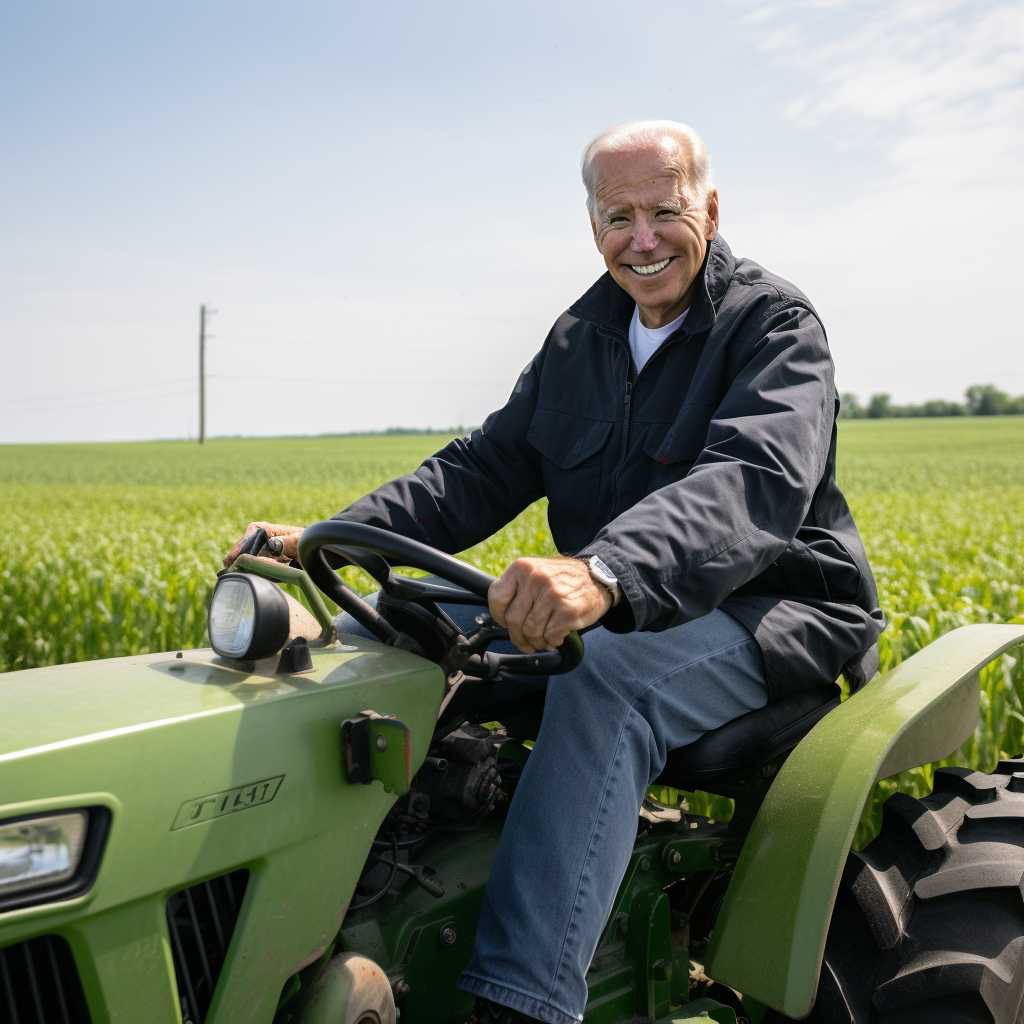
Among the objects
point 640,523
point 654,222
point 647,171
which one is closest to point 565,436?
point 654,222

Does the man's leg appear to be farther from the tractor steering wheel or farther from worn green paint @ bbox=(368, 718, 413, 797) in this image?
worn green paint @ bbox=(368, 718, 413, 797)

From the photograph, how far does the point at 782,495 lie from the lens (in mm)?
1967

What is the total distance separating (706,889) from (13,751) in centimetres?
174

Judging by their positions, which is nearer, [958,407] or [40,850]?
[40,850]

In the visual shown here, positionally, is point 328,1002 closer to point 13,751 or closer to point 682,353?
point 13,751

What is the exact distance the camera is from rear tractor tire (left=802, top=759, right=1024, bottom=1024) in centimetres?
181

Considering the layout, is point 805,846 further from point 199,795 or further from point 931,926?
point 199,795

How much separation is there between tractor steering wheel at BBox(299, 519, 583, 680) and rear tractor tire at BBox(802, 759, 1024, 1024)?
833 mm

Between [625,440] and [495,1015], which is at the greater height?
[625,440]

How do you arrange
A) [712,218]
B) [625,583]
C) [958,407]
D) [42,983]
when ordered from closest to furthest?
[42,983] < [625,583] < [712,218] < [958,407]

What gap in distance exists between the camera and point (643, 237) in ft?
8.36

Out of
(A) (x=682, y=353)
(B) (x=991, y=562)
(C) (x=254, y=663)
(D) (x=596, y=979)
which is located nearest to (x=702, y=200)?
(A) (x=682, y=353)

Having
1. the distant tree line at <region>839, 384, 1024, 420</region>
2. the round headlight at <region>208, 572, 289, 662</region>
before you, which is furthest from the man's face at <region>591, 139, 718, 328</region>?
the distant tree line at <region>839, 384, 1024, 420</region>

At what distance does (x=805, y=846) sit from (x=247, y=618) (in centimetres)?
111
